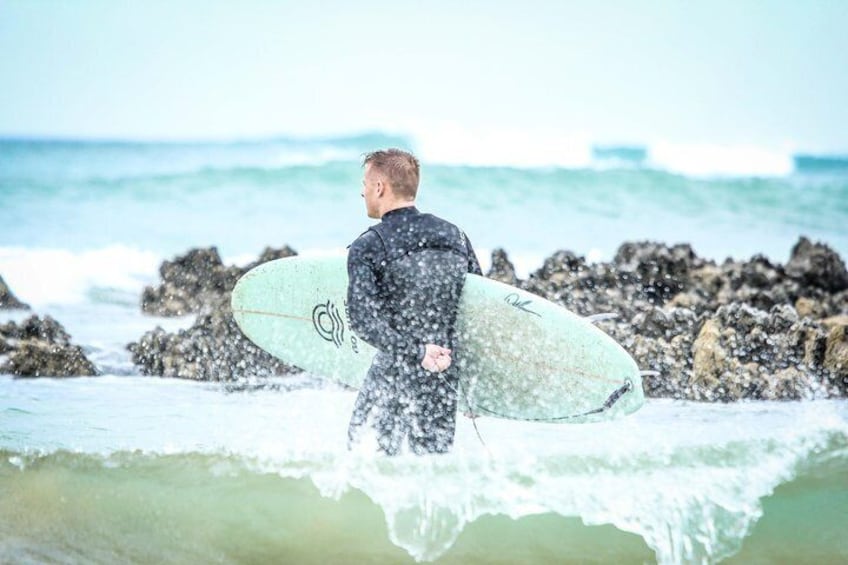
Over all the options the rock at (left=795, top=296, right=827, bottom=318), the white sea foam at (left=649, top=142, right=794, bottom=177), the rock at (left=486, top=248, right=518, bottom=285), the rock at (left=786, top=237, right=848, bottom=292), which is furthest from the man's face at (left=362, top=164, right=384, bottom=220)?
the white sea foam at (left=649, top=142, right=794, bottom=177)

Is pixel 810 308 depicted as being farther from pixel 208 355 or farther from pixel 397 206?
pixel 397 206

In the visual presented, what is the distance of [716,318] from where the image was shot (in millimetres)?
6664

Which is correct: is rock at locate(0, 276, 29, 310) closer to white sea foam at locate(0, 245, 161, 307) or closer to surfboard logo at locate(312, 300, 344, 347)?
white sea foam at locate(0, 245, 161, 307)

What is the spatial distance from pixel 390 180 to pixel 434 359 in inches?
25.6

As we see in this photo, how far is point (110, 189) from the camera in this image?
18.9 meters

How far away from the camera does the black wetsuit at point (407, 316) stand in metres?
3.66

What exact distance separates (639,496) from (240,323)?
7.03 feet

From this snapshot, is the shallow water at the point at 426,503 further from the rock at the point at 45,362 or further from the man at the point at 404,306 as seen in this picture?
the rock at the point at 45,362

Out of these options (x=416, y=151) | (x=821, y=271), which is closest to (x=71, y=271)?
(x=821, y=271)

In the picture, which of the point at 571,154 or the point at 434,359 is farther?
the point at 571,154

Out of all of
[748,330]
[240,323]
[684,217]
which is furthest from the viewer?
[684,217]

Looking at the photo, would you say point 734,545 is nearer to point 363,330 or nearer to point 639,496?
point 639,496

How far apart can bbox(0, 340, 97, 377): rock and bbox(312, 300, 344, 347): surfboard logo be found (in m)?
2.56

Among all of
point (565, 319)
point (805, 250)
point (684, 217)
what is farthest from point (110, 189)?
point (565, 319)
